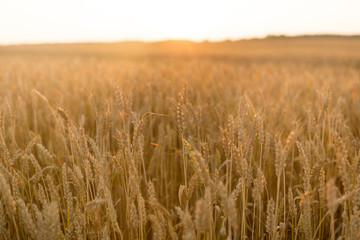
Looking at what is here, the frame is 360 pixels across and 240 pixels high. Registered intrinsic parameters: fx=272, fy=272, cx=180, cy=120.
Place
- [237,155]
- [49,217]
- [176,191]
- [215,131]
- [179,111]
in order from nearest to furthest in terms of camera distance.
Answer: [49,217], [237,155], [179,111], [176,191], [215,131]

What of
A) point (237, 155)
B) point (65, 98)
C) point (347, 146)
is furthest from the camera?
point (65, 98)

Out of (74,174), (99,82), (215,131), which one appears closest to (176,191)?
(215,131)

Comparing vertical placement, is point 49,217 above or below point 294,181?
above

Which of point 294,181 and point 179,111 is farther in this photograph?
point 294,181

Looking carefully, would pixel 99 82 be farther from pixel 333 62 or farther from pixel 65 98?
pixel 333 62

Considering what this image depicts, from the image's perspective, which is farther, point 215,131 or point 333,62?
point 333,62

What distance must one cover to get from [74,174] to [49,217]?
0.32 meters

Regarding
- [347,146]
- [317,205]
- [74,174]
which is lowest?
[317,205]

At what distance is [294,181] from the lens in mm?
1869

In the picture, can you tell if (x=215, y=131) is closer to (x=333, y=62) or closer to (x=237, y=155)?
(x=237, y=155)

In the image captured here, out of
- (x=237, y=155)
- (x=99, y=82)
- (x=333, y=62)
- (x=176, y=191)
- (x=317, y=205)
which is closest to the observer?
(x=237, y=155)

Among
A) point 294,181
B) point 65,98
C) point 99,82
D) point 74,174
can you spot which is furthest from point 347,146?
point 99,82

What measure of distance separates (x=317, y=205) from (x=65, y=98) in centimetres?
264

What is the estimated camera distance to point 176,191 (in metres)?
1.91
